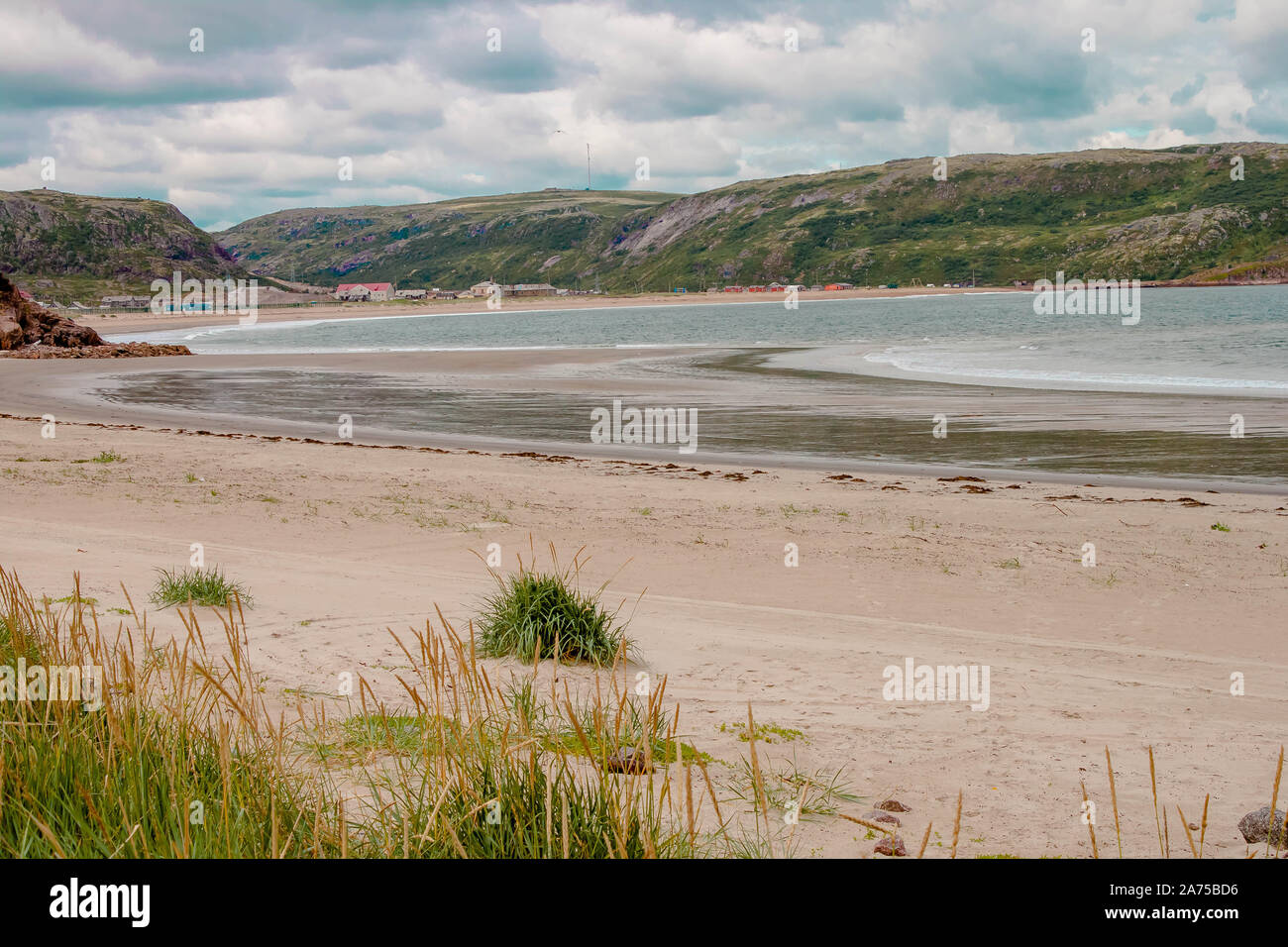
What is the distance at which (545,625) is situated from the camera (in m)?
6.94

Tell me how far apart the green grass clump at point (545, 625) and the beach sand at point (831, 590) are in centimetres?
29

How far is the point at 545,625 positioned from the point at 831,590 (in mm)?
3661

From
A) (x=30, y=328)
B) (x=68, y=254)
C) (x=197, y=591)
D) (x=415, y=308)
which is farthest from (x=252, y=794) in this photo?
(x=68, y=254)

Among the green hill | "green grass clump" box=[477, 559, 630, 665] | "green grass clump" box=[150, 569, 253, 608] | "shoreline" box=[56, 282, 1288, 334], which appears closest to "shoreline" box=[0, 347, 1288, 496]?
"green grass clump" box=[477, 559, 630, 665]

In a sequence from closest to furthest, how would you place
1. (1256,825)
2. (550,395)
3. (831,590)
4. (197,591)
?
(1256,825) → (197,591) → (831,590) → (550,395)

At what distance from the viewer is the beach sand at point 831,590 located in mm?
5027

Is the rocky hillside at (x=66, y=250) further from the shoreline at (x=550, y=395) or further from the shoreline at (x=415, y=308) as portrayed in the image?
the shoreline at (x=550, y=395)

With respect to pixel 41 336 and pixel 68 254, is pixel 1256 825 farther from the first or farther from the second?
pixel 68 254

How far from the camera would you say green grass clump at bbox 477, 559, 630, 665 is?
22.6 feet

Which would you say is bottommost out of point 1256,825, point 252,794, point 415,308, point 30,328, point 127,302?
point 1256,825

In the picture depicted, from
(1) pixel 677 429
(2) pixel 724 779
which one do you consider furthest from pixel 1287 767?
(1) pixel 677 429

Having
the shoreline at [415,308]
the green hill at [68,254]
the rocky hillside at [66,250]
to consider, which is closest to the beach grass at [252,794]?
the shoreline at [415,308]
